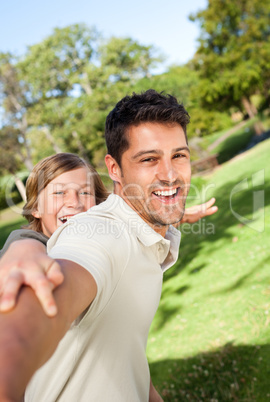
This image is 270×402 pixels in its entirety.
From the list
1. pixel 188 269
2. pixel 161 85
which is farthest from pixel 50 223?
pixel 161 85

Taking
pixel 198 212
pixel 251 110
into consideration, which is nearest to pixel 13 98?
pixel 251 110

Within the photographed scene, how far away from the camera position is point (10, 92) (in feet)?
101

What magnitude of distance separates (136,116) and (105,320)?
117cm

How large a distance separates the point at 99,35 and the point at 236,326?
4248 cm

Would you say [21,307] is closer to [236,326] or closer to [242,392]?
[242,392]

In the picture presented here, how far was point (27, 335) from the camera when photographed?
82cm

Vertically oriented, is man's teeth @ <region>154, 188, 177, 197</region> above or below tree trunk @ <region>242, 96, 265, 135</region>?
above

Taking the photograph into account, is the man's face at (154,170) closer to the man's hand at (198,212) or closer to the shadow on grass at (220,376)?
the man's hand at (198,212)

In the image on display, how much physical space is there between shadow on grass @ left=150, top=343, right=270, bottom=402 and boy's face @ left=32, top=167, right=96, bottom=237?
2334mm

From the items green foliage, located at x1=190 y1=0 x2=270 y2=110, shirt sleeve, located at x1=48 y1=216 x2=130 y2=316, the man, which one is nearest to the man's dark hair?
the man

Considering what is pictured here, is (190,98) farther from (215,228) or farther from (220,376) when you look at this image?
(220,376)

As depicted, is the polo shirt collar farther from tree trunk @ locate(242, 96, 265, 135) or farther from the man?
tree trunk @ locate(242, 96, 265, 135)

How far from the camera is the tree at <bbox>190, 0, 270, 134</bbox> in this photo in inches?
1013

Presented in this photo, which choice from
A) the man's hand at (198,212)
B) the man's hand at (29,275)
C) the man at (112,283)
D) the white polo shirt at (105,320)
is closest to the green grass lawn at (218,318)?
the man's hand at (198,212)
